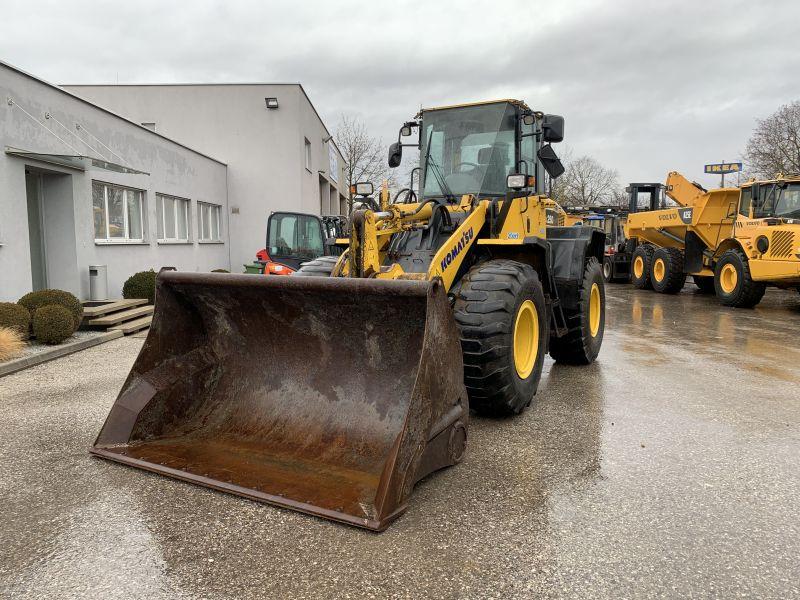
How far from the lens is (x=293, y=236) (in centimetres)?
1386

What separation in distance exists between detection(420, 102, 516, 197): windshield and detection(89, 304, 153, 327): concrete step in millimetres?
5889

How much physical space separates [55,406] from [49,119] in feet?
22.6

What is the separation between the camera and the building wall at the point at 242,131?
20.5 m

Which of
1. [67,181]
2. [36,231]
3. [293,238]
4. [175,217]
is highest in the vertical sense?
[67,181]

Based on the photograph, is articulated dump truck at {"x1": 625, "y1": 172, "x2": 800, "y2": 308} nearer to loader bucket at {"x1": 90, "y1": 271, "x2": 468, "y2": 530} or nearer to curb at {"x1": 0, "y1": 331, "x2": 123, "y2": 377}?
loader bucket at {"x1": 90, "y1": 271, "x2": 468, "y2": 530}

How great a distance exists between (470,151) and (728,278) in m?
10.9

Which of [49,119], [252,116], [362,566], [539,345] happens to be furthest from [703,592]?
[252,116]

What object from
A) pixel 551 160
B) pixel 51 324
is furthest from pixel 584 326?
pixel 51 324

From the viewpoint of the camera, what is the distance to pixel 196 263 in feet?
55.1

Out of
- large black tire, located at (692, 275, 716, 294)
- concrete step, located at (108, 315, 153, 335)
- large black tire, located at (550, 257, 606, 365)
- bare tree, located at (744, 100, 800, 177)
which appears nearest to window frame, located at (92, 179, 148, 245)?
concrete step, located at (108, 315, 153, 335)

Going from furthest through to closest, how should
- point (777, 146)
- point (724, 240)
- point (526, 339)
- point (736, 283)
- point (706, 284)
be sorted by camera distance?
point (777, 146) < point (706, 284) < point (724, 240) < point (736, 283) < point (526, 339)

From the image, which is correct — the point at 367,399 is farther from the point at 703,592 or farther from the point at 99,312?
the point at 99,312

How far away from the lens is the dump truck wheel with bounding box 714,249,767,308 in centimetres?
1319

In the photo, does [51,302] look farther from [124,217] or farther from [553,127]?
[553,127]
